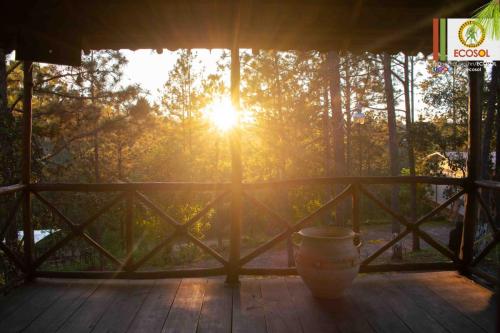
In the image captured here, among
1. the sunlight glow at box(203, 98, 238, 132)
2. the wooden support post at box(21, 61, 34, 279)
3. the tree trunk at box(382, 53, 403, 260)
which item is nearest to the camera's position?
the wooden support post at box(21, 61, 34, 279)

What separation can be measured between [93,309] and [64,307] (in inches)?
10.6

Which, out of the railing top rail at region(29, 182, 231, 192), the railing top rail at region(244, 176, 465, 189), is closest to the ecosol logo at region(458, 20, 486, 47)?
the railing top rail at region(244, 176, 465, 189)

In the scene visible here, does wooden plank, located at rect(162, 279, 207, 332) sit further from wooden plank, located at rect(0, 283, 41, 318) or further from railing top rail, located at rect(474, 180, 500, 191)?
railing top rail, located at rect(474, 180, 500, 191)

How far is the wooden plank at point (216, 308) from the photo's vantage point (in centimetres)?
281

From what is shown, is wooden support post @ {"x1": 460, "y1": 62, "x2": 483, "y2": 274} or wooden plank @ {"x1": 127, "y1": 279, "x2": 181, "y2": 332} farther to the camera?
wooden support post @ {"x1": 460, "y1": 62, "x2": 483, "y2": 274}

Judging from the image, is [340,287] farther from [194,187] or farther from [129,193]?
[129,193]

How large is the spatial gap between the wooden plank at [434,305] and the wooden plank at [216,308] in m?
1.61

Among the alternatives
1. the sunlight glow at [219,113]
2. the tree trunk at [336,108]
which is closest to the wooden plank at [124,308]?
the tree trunk at [336,108]

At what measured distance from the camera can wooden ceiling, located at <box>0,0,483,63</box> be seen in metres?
3.34

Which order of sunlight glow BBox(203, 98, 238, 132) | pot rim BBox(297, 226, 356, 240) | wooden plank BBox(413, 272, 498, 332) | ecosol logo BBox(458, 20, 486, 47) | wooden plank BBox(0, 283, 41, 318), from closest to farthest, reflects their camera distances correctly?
1. wooden plank BBox(413, 272, 498, 332)
2. wooden plank BBox(0, 283, 41, 318)
3. pot rim BBox(297, 226, 356, 240)
4. ecosol logo BBox(458, 20, 486, 47)
5. sunlight glow BBox(203, 98, 238, 132)

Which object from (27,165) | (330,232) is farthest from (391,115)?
(27,165)

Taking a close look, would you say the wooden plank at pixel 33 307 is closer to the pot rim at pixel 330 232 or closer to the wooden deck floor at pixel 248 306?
the wooden deck floor at pixel 248 306

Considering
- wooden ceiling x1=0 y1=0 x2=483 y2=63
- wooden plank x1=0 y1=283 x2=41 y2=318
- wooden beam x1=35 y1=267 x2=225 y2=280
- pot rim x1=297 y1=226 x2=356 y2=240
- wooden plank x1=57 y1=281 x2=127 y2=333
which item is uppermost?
→ wooden ceiling x1=0 y1=0 x2=483 y2=63

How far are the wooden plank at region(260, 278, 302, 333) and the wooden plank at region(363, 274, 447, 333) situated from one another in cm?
79
